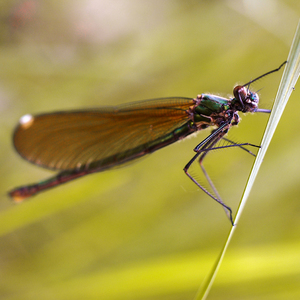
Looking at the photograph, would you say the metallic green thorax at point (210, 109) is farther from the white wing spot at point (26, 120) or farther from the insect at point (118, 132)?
the white wing spot at point (26, 120)

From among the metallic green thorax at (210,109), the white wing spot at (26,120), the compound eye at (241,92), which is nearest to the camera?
the compound eye at (241,92)

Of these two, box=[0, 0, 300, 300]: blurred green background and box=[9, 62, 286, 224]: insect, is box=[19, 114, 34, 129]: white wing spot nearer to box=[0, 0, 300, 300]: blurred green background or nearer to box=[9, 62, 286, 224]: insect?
box=[9, 62, 286, 224]: insect

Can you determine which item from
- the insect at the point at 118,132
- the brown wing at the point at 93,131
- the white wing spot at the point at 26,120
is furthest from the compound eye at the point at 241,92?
the white wing spot at the point at 26,120

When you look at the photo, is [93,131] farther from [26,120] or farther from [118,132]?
[26,120]

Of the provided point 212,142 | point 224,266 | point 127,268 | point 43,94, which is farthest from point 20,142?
point 224,266

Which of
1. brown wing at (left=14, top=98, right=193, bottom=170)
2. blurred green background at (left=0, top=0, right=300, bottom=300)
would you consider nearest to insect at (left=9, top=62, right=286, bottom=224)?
brown wing at (left=14, top=98, right=193, bottom=170)
